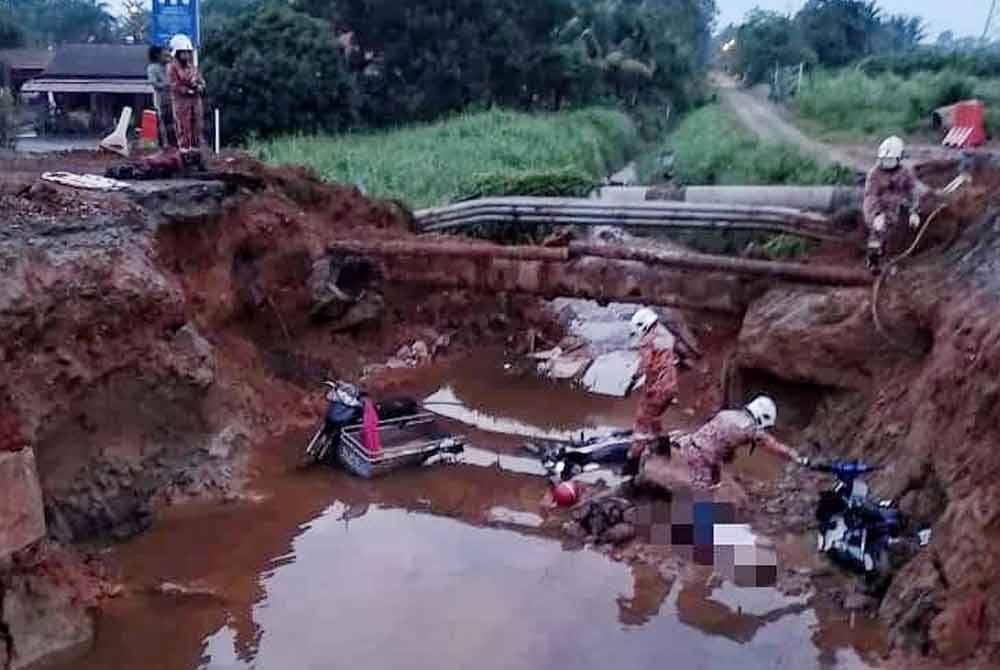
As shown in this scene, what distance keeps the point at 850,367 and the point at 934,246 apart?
1661mm

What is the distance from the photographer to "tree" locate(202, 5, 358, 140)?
29.3 meters

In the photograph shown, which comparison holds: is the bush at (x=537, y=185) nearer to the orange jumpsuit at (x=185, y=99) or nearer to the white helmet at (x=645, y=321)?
the orange jumpsuit at (x=185, y=99)

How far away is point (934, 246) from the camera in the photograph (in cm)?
1132

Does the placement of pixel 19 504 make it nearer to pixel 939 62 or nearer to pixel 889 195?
pixel 889 195

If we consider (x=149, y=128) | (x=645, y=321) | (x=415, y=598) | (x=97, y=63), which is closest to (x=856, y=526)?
(x=645, y=321)

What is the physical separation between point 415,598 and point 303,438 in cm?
421

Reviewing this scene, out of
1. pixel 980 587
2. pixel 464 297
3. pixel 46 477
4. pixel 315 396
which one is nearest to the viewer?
pixel 980 587

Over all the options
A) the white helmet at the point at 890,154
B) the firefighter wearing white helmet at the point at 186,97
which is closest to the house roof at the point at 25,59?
the firefighter wearing white helmet at the point at 186,97

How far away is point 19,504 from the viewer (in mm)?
7973

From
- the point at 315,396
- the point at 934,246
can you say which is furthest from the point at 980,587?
the point at 315,396

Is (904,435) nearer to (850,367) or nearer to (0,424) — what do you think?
(850,367)

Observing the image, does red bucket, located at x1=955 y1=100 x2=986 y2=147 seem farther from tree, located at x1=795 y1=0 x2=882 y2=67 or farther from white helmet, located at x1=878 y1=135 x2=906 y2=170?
tree, located at x1=795 y1=0 x2=882 y2=67

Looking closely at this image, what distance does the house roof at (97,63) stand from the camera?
1420 inches

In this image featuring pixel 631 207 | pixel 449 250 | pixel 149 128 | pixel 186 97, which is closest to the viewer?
pixel 186 97
